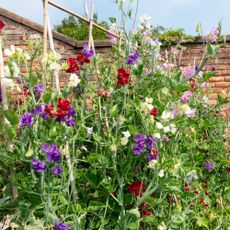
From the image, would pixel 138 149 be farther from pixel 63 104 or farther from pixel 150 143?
pixel 63 104

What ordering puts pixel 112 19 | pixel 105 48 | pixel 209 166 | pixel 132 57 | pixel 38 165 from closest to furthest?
1. pixel 38 165
2. pixel 132 57
3. pixel 112 19
4. pixel 209 166
5. pixel 105 48

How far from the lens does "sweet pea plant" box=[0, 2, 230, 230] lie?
217 cm

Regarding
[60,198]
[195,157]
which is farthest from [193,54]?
[60,198]

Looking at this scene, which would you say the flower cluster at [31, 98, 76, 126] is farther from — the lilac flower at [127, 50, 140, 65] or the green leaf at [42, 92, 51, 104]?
the lilac flower at [127, 50, 140, 65]

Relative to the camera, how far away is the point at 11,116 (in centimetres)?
216

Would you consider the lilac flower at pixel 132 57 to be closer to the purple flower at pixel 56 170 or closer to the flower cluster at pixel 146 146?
the flower cluster at pixel 146 146

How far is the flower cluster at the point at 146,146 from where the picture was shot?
238 centimetres

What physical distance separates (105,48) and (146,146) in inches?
131

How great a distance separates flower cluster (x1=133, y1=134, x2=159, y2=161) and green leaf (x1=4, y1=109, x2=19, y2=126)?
0.55 metres

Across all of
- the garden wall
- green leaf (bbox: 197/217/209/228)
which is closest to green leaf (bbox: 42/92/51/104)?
green leaf (bbox: 197/217/209/228)

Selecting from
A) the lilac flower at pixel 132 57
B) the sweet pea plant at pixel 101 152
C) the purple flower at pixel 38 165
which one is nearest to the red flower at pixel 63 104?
the sweet pea plant at pixel 101 152

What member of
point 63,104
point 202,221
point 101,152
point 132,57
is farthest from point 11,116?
point 202,221

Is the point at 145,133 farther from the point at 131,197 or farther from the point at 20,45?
the point at 20,45

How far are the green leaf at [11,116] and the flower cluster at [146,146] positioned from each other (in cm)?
55
